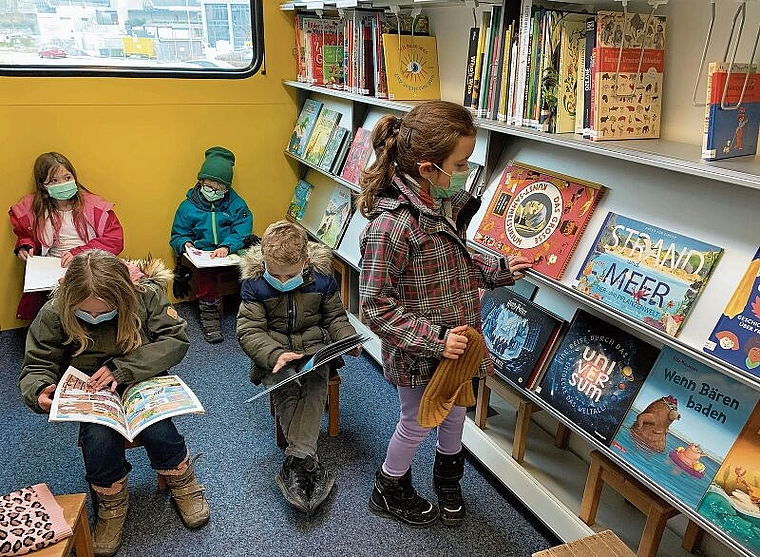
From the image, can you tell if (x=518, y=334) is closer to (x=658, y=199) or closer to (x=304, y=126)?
(x=658, y=199)

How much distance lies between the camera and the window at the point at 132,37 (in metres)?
3.12

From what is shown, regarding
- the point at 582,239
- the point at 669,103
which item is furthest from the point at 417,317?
the point at 669,103

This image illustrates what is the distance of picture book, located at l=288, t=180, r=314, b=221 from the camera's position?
3.79 m

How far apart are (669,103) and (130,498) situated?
224cm

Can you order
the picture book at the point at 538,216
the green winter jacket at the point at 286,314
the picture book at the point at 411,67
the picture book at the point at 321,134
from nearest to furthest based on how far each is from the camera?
1. the picture book at the point at 538,216
2. the green winter jacket at the point at 286,314
3. the picture book at the point at 411,67
4. the picture book at the point at 321,134

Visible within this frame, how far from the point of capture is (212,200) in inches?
136

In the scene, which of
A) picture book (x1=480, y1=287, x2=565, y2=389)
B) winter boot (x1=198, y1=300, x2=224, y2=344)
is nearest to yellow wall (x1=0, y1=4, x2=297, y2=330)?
winter boot (x1=198, y1=300, x2=224, y2=344)

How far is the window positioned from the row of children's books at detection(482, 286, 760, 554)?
2482mm

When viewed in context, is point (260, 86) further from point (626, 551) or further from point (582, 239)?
point (626, 551)

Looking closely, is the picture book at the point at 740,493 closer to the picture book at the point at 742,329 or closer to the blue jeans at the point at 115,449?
the picture book at the point at 742,329

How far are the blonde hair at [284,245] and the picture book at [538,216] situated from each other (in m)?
0.65

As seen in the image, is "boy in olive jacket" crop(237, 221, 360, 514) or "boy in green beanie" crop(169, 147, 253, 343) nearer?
"boy in olive jacket" crop(237, 221, 360, 514)

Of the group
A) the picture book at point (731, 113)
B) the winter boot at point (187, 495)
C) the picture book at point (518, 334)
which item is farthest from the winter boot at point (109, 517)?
the picture book at point (731, 113)

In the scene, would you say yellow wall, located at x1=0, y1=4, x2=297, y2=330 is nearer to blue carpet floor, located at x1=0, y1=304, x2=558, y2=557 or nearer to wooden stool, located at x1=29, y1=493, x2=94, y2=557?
blue carpet floor, located at x1=0, y1=304, x2=558, y2=557
